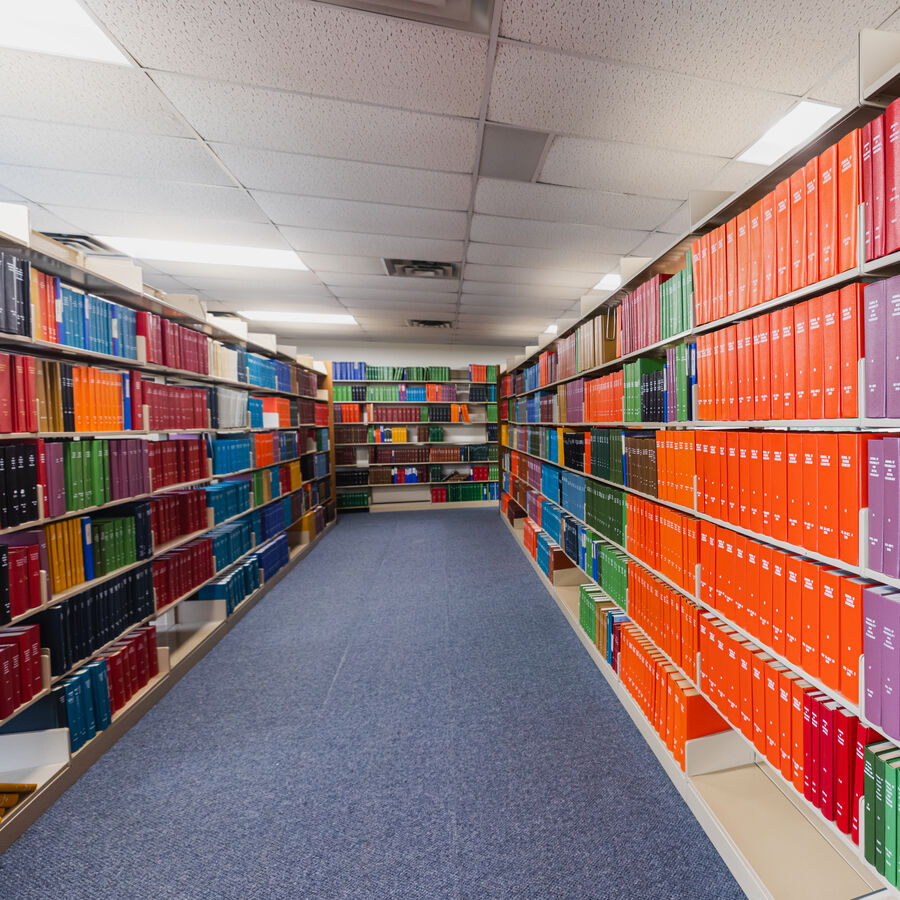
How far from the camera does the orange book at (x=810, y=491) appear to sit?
3.35 ft

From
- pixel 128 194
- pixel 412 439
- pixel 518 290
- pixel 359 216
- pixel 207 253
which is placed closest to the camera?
pixel 128 194

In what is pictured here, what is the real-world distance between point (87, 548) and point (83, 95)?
1783 millimetres

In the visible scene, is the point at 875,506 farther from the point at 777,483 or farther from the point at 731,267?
the point at 731,267

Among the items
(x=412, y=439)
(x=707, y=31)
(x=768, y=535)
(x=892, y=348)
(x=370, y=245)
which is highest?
(x=370, y=245)

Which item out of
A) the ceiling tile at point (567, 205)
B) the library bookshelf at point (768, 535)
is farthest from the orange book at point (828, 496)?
the ceiling tile at point (567, 205)

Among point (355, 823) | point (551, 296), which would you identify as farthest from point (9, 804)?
point (551, 296)

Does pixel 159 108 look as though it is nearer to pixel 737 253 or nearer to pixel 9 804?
pixel 737 253

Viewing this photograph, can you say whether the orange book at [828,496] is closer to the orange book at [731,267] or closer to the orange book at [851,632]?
the orange book at [851,632]

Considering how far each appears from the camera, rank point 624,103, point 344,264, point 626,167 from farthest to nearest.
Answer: point 344,264 → point 626,167 → point 624,103

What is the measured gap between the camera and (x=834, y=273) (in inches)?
38.4

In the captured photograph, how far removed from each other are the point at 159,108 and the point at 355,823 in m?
2.78

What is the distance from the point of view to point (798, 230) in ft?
3.49

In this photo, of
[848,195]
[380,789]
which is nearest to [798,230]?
[848,195]

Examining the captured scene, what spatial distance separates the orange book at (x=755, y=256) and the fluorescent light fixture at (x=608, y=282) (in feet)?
8.41
